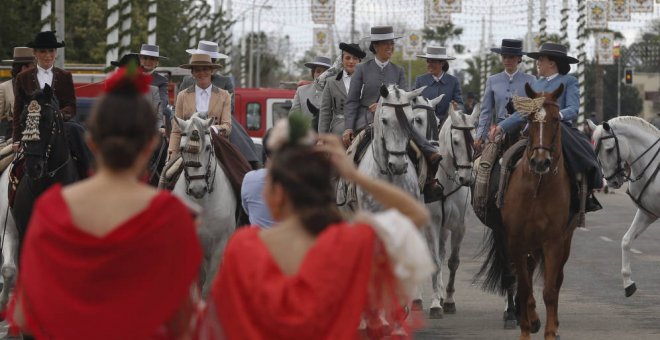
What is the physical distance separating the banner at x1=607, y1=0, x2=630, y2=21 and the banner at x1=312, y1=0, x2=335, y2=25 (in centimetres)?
975

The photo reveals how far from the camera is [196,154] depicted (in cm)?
1275

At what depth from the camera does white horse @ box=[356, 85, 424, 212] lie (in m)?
12.6

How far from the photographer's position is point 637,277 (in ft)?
62.2

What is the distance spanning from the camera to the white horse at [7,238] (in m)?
13.1

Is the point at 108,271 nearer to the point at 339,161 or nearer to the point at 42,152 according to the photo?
the point at 339,161

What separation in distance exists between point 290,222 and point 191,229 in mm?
380

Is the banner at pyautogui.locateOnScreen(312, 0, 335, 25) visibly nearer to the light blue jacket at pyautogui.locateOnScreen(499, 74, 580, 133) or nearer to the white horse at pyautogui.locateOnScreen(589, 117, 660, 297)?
the white horse at pyautogui.locateOnScreen(589, 117, 660, 297)

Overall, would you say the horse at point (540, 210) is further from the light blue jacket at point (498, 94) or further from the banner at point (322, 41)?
the banner at point (322, 41)

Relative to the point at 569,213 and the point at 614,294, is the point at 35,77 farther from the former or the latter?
the point at 614,294

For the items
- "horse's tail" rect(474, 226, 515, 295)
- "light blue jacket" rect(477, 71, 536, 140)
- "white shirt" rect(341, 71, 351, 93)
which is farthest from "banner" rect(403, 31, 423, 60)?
"horse's tail" rect(474, 226, 515, 295)

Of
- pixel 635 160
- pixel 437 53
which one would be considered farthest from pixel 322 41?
pixel 635 160

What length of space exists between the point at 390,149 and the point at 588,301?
4.41 m

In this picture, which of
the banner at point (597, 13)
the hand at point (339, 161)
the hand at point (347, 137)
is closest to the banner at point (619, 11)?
the banner at point (597, 13)

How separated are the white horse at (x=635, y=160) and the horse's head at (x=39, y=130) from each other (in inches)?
275
